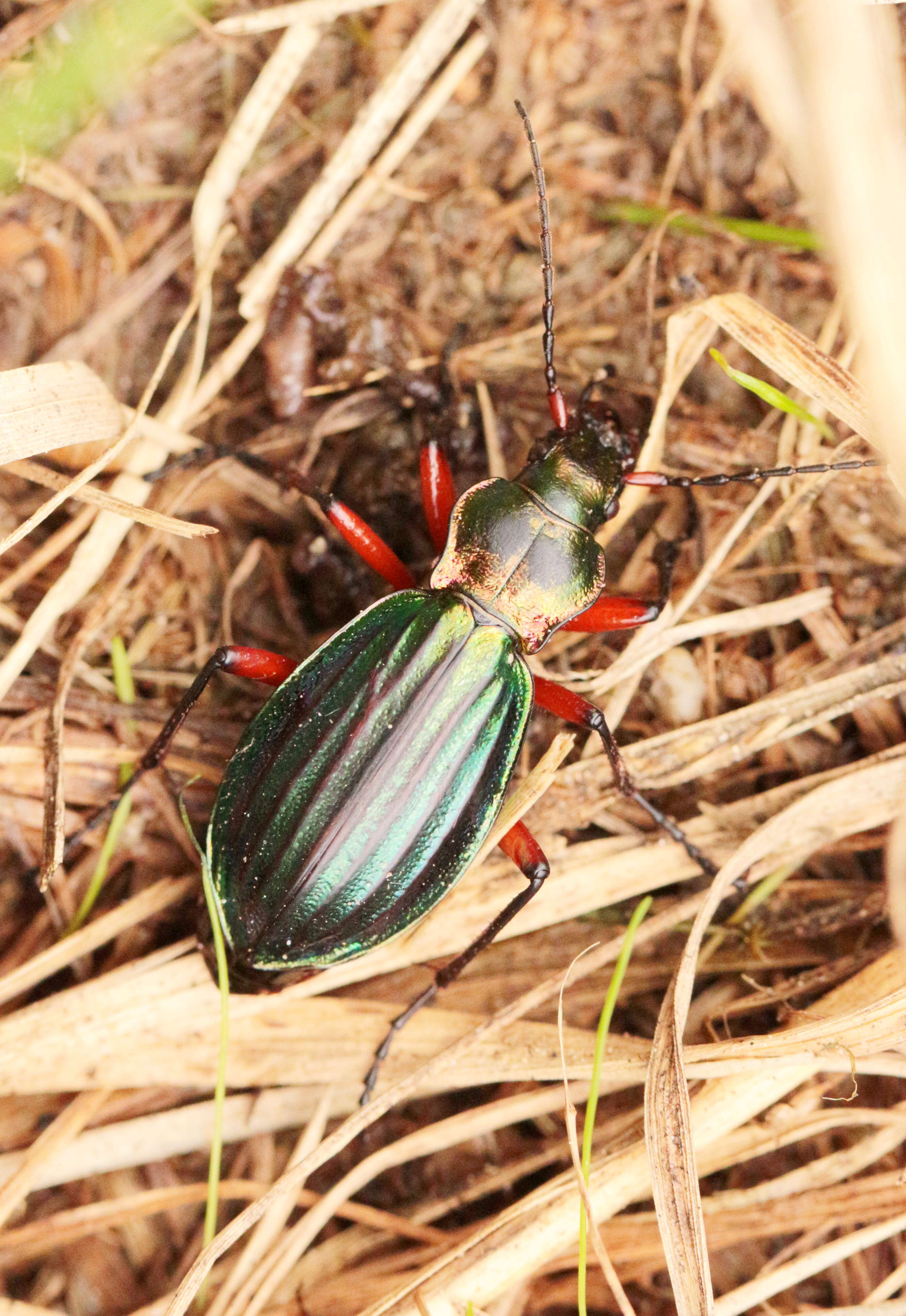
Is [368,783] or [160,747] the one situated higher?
[368,783]

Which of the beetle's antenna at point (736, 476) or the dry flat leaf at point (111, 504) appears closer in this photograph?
the dry flat leaf at point (111, 504)

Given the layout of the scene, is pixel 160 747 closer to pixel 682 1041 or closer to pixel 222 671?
pixel 222 671

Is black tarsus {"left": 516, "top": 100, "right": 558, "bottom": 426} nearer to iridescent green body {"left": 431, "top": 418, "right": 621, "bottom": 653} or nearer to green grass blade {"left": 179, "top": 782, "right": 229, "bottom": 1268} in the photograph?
iridescent green body {"left": 431, "top": 418, "right": 621, "bottom": 653}

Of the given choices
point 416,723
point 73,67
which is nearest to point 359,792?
point 416,723

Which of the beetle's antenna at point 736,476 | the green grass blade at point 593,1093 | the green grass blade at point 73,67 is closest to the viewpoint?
the green grass blade at point 593,1093

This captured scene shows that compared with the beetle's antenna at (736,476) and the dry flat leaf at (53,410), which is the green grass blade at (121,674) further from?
the beetle's antenna at (736,476)

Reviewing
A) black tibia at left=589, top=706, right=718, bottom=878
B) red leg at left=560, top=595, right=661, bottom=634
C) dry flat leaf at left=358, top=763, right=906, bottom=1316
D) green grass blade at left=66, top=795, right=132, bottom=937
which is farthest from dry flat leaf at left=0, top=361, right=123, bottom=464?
dry flat leaf at left=358, top=763, right=906, bottom=1316

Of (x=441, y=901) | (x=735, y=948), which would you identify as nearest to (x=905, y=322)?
(x=441, y=901)

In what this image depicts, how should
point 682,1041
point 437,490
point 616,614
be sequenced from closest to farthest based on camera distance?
1. point 682,1041
2. point 616,614
3. point 437,490

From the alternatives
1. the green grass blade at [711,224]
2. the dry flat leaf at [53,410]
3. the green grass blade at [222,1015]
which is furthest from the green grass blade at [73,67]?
the green grass blade at [222,1015]

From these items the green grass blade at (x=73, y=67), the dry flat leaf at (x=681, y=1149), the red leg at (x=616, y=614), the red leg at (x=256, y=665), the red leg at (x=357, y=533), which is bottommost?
the dry flat leaf at (x=681, y=1149)
